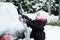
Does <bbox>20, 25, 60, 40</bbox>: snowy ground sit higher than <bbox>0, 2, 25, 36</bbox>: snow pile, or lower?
lower

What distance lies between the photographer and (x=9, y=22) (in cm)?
473

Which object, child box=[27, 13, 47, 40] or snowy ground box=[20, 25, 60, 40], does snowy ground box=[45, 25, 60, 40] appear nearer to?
snowy ground box=[20, 25, 60, 40]

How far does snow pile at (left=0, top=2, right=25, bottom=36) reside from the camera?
4629 mm

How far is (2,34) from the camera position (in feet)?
15.2

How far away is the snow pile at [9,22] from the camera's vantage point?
15.2 feet

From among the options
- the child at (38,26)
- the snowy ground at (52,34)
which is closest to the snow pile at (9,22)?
the child at (38,26)

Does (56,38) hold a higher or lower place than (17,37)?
lower

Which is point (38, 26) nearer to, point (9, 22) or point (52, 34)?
point (9, 22)

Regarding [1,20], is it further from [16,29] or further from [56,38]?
[56,38]

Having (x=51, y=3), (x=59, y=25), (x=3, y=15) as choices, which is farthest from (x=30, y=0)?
(x=3, y=15)

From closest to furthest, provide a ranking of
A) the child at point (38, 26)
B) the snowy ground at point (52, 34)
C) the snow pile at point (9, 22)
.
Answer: the snow pile at point (9, 22)
the child at point (38, 26)
the snowy ground at point (52, 34)

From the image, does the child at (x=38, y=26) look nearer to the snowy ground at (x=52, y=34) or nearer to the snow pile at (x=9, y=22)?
the snow pile at (x=9, y=22)

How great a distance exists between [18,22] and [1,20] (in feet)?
1.13

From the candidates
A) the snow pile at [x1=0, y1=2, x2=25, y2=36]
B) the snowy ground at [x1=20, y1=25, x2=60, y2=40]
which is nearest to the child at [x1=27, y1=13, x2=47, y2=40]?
the snow pile at [x1=0, y1=2, x2=25, y2=36]
